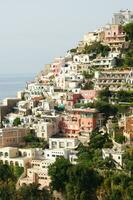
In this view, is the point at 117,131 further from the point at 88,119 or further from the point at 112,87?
the point at 112,87

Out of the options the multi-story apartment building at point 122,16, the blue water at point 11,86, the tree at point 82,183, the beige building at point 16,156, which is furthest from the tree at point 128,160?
the blue water at point 11,86

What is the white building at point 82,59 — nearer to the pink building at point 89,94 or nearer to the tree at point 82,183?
the pink building at point 89,94

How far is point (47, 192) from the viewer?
2380cm

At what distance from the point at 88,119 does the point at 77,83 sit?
4410mm

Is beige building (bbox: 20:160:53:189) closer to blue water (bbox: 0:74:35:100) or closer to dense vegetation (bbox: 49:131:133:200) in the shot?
dense vegetation (bbox: 49:131:133:200)

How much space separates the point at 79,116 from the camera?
1078 inches

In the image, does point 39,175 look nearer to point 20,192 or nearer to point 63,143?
point 20,192

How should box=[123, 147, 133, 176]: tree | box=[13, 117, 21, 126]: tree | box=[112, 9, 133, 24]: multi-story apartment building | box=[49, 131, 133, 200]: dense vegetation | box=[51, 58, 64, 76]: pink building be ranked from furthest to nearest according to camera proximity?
box=[112, 9, 133, 24]: multi-story apartment building
box=[51, 58, 64, 76]: pink building
box=[13, 117, 21, 126]: tree
box=[123, 147, 133, 176]: tree
box=[49, 131, 133, 200]: dense vegetation

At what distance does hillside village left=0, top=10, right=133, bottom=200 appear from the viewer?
2467cm

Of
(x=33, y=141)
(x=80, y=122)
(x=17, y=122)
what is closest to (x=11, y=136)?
(x=33, y=141)

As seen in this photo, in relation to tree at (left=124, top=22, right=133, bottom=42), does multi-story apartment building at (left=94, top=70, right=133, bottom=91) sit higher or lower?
lower

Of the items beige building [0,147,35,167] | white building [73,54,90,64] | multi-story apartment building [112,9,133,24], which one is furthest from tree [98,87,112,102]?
multi-story apartment building [112,9,133,24]

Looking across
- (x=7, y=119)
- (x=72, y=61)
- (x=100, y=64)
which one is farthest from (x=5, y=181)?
(x=72, y=61)

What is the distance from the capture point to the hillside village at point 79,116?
24.7 metres
